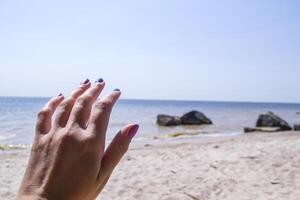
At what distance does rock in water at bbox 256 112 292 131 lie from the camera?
20.9 m

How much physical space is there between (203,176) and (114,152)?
6.15 meters

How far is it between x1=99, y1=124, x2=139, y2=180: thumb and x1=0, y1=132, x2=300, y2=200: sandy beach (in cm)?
496

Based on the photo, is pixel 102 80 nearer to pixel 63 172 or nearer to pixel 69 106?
pixel 69 106

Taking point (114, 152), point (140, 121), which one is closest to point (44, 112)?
point (114, 152)

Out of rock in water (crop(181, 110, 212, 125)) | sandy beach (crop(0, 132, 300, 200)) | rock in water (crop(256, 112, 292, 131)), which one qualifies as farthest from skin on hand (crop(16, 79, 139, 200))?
rock in water (crop(181, 110, 212, 125))

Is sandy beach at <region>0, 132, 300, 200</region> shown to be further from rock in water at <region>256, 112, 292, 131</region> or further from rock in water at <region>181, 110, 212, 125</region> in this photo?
rock in water at <region>181, 110, 212, 125</region>

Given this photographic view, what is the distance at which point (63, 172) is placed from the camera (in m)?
1.11

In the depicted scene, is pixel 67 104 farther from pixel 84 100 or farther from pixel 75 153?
pixel 75 153

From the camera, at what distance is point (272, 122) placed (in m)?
21.5

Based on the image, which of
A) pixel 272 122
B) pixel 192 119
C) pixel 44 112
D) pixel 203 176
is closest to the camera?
pixel 44 112

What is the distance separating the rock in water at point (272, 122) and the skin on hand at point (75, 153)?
2106 cm

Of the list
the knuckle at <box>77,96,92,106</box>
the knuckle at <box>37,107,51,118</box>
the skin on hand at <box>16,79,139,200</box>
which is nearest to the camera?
the skin on hand at <box>16,79,139,200</box>

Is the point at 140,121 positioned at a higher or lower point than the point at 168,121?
lower

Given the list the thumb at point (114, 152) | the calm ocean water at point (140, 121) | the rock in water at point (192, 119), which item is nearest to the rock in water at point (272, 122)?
the calm ocean water at point (140, 121)
